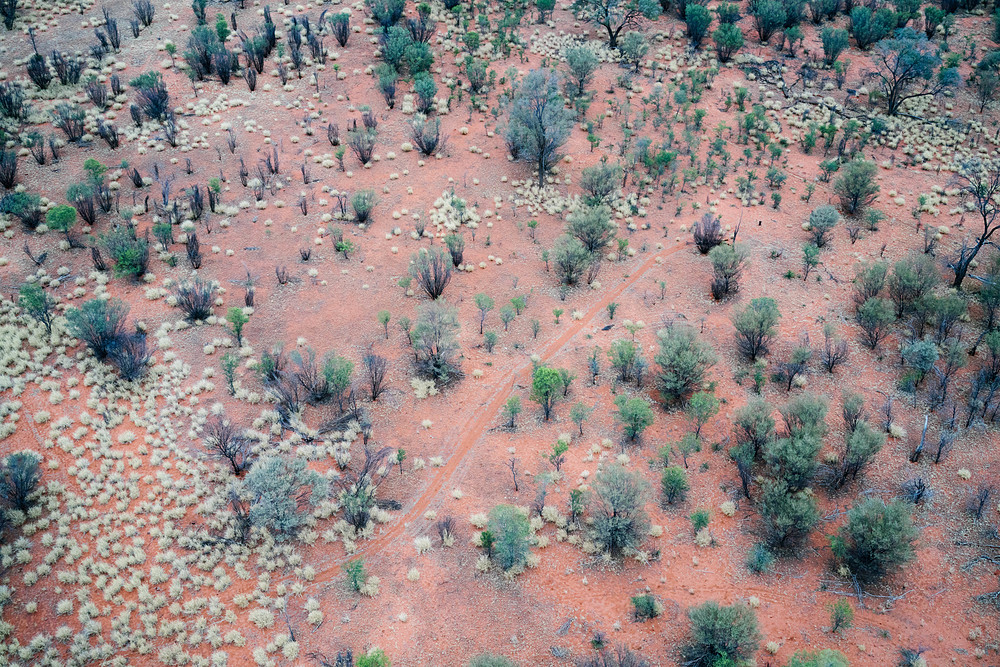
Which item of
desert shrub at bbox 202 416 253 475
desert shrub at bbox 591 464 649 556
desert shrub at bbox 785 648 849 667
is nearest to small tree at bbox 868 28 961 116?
desert shrub at bbox 591 464 649 556

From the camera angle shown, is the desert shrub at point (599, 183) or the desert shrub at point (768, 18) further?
the desert shrub at point (768, 18)

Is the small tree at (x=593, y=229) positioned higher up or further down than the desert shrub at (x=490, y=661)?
higher up

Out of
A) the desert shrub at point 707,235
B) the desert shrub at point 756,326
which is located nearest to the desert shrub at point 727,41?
the desert shrub at point 707,235

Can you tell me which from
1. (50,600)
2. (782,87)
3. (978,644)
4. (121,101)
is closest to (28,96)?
(121,101)

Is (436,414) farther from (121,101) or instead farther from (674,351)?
(121,101)

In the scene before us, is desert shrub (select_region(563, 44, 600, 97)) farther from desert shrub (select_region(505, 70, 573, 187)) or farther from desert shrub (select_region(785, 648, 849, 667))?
desert shrub (select_region(785, 648, 849, 667))

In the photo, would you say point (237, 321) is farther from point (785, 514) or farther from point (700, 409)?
point (785, 514)

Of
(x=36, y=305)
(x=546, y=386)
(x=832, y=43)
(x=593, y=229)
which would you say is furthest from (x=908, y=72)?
(x=36, y=305)

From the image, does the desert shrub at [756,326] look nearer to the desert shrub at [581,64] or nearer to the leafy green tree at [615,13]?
the desert shrub at [581,64]
